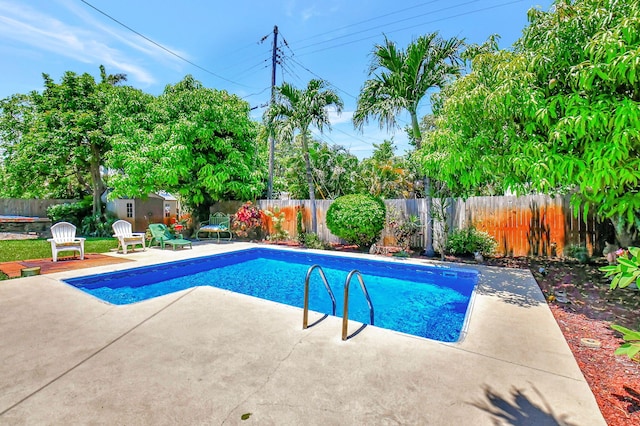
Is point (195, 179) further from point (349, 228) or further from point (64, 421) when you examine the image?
point (64, 421)

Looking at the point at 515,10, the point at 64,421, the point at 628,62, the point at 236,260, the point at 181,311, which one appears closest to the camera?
the point at 64,421

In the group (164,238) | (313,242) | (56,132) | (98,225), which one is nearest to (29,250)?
(164,238)

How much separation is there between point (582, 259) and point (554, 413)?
7.55 metres

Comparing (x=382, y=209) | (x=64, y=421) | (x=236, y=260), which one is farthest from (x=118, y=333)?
(x=382, y=209)

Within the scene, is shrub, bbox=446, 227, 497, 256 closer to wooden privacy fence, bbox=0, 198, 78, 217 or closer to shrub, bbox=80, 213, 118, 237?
shrub, bbox=80, 213, 118, 237

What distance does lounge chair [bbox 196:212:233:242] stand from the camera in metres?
13.5

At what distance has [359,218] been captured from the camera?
1024 cm

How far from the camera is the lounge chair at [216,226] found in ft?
44.3

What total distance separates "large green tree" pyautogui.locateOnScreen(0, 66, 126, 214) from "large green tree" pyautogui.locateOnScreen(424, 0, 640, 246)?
15702mm

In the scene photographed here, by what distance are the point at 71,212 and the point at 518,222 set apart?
2162cm

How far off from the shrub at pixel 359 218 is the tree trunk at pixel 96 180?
41.7 ft

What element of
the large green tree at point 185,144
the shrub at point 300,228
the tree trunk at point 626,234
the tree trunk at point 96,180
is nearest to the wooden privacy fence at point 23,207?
the tree trunk at point 96,180

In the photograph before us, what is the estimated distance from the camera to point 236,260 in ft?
33.5

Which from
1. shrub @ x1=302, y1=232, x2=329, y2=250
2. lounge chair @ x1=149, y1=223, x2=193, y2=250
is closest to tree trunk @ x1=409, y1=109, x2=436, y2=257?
shrub @ x1=302, y1=232, x2=329, y2=250
